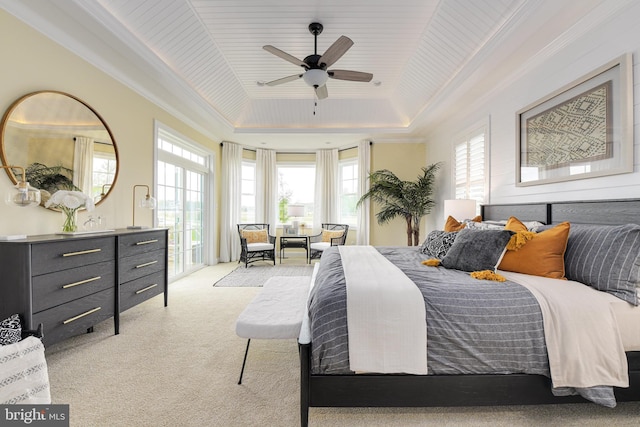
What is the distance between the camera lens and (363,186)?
245 inches

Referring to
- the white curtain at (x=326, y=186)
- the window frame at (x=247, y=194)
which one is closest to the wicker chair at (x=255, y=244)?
the window frame at (x=247, y=194)

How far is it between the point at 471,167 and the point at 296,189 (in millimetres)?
4224

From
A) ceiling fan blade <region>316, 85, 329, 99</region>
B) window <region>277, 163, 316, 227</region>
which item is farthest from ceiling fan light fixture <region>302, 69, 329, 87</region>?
window <region>277, 163, 316, 227</region>

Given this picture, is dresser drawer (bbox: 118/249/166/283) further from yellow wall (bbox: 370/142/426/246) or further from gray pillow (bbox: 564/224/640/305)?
yellow wall (bbox: 370/142/426/246)

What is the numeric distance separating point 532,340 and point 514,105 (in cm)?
276

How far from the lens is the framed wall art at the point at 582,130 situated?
2029 mm

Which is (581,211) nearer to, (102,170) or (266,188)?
(102,170)

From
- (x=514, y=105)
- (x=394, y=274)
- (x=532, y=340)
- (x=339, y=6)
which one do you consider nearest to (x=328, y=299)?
(x=394, y=274)

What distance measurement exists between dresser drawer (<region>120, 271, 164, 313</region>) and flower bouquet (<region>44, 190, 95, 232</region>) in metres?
0.71

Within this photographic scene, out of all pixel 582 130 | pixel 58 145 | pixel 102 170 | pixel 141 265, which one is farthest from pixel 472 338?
pixel 102 170

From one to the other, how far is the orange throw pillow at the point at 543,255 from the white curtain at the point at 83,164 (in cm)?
379

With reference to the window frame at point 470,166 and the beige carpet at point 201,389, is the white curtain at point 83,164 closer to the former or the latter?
the beige carpet at point 201,389

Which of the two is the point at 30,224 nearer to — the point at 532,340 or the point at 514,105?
the point at 532,340

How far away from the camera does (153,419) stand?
1.61 meters
